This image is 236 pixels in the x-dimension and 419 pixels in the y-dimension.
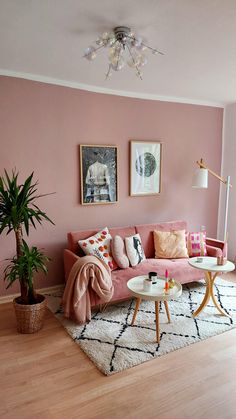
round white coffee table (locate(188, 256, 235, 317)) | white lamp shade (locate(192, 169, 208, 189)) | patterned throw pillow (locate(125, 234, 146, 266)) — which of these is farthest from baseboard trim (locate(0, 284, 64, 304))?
white lamp shade (locate(192, 169, 208, 189))

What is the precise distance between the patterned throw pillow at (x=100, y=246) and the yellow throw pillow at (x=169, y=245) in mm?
737

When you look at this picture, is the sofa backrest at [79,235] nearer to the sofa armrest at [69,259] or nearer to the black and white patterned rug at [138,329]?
the sofa armrest at [69,259]

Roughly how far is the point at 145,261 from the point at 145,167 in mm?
1371

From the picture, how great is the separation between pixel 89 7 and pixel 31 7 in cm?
37

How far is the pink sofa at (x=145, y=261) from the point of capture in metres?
3.27

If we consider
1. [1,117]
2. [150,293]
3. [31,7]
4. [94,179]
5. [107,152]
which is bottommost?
[150,293]

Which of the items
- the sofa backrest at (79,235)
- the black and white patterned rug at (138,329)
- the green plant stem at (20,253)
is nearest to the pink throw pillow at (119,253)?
the sofa backrest at (79,235)

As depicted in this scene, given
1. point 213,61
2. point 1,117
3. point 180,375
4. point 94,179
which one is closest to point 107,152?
point 94,179

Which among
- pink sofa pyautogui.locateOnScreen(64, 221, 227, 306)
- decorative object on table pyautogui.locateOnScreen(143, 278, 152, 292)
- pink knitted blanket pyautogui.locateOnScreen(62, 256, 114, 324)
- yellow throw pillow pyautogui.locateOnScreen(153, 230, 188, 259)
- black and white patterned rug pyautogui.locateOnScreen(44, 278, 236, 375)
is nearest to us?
black and white patterned rug pyautogui.locateOnScreen(44, 278, 236, 375)

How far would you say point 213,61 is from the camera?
9.54 feet

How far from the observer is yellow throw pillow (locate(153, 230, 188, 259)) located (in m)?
3.99

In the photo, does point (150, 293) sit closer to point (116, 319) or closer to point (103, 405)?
point (116, 319)

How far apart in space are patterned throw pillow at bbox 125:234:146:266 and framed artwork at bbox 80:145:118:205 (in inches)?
25.8

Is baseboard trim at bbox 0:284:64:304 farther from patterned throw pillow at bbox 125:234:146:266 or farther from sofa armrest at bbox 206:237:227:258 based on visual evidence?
sofa armrest at bbox 206:237:227:258
